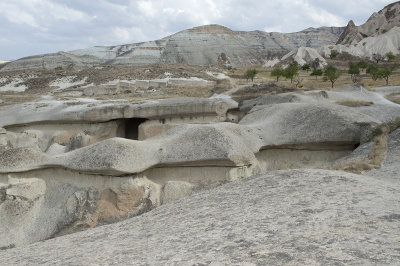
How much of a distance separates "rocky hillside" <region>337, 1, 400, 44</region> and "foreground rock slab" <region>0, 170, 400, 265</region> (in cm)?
7638

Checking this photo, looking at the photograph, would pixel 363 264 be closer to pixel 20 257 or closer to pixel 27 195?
pixel 20 257

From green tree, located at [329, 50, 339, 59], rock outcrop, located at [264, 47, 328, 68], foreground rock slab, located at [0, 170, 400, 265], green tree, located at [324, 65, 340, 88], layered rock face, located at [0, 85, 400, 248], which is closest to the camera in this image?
foreground rock slab, located at [0, 170, 400, 265]

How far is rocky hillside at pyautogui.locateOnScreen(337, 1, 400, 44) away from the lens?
74912 millimetres

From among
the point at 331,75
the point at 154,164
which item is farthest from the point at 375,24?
the point at 154,164

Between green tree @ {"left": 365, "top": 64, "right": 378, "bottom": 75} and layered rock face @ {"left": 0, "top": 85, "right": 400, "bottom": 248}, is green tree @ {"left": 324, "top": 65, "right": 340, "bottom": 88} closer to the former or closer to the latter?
green tree @ {"left": 365, "top": 64, "right": 378, "bottom": 75}

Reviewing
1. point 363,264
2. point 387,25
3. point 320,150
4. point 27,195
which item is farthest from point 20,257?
point 387,25

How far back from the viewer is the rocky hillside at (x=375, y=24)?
7491 centimetres

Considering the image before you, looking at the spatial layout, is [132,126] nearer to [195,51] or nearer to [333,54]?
[333,54]

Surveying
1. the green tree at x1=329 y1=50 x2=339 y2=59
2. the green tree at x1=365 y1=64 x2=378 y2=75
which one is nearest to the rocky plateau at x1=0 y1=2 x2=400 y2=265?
the green tree at x1=365 y1=64 x2=378 y2=75

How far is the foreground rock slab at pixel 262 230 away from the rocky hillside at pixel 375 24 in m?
76.4

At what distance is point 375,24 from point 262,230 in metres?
85.0

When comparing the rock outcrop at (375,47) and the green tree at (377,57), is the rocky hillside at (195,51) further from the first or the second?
the green tree at (377,57)

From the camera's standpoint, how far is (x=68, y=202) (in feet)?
28.6

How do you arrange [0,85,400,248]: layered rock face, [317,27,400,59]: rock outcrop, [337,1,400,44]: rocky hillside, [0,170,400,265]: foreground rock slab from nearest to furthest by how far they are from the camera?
1. [0,170,400,265]: foreground rock slab
2. [0,85,400,248]: layered rock face
3. [317,27,400,59]: rock outcrop
4. [337,1,400,44]: rocky hillside
